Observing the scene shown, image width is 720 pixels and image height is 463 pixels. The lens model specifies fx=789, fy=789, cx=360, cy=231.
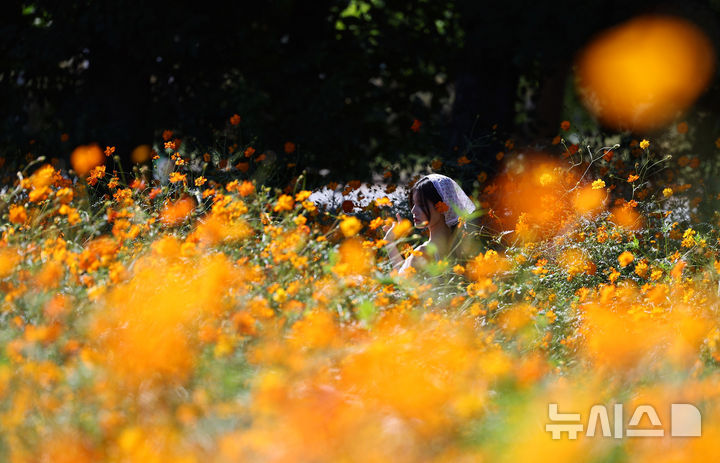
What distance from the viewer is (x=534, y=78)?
10180 millimetres

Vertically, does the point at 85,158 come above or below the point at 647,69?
below

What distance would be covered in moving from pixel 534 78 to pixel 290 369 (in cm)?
809

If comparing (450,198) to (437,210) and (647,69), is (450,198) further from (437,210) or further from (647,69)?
(647,69)

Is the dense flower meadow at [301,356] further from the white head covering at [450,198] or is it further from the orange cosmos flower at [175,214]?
the white head covering at [450,198]

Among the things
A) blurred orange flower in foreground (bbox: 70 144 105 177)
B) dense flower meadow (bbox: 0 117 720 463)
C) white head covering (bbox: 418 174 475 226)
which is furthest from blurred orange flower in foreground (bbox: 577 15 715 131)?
blurred orange flower in foreground (bbox: 70 144 105 177)

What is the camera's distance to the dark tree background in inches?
311

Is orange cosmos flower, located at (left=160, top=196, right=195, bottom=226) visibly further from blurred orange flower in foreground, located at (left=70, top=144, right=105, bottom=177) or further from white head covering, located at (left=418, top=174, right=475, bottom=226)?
white head covering, located at (left=418, top=174, right=475, bottom=226)

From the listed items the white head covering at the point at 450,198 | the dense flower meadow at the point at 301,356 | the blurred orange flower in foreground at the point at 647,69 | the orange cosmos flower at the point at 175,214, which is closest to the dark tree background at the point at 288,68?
the blurred orange flower in foreground at the point at 647,69

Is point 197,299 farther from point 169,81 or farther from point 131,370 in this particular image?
point 169,81

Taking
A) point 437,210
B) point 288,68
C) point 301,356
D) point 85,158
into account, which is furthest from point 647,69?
point 301,356

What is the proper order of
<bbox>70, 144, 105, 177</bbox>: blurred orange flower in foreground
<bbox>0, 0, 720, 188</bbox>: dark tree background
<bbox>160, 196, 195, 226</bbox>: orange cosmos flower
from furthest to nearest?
<bbox>0, 0, 720, 188</bbox>: dark tree background → <bbox>70, 144, 105, 177</bbox>: blurred orange flower in foreground → <bbox>160, 196, 195, 226</bbox>: orange cosmos flower

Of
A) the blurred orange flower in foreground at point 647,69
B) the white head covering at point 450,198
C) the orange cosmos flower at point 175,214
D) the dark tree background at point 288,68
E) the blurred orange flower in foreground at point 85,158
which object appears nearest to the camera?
the orange cosmos flower at point 175,214

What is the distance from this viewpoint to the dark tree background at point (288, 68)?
25.9 feet

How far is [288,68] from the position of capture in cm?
867
